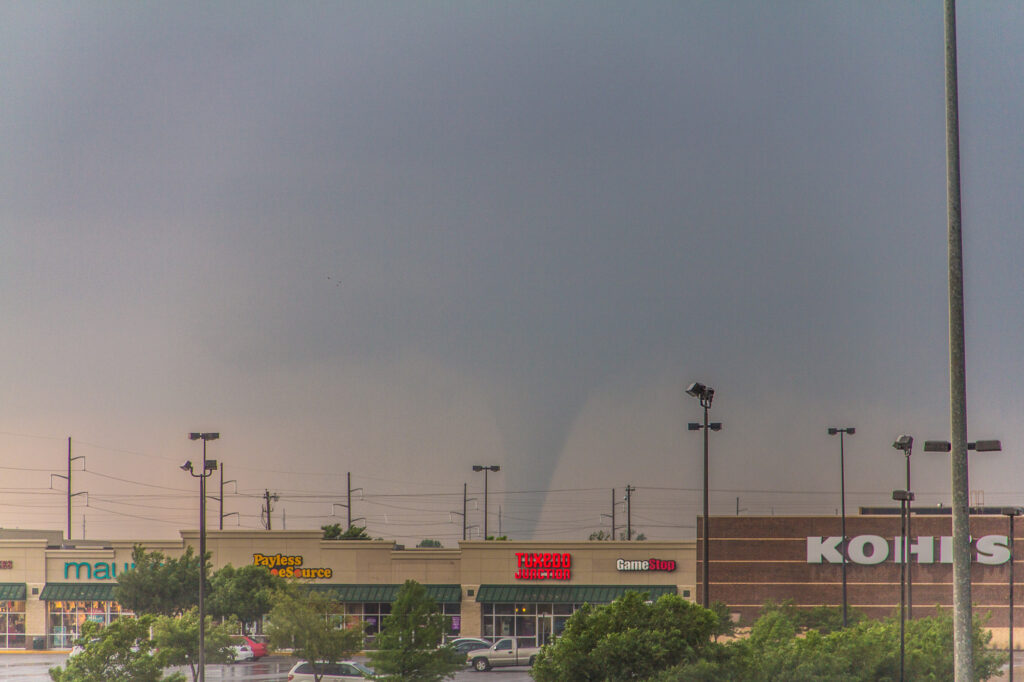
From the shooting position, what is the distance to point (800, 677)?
25.9 metres

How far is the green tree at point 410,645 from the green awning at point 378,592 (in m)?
37.8

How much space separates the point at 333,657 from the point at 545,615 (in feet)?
104

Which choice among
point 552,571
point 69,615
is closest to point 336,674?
point 552,571

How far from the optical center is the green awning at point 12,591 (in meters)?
79.4

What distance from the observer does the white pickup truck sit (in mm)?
61938

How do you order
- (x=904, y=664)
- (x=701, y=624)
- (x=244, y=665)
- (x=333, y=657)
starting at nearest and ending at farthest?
(x=701, y=624) < (x=904, y=664) < (x=333, y=657) < (x=244, y=665)

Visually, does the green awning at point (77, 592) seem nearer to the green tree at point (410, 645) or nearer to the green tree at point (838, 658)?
the green tree at point (410, 645)

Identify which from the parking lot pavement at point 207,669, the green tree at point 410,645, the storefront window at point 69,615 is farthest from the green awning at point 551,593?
the green tree at point 410,645

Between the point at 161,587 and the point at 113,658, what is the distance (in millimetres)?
28867

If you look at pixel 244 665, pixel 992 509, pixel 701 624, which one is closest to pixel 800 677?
pixel 701 624

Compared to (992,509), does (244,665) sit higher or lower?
lower

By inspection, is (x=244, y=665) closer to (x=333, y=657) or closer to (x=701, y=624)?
(x=333, y=657)

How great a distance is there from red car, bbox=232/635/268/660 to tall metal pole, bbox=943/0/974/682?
199 ft

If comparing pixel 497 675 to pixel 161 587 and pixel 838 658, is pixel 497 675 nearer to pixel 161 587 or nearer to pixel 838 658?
pixel 161 587
